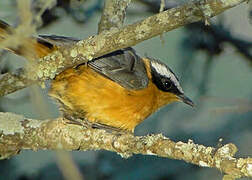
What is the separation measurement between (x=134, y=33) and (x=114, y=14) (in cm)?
137

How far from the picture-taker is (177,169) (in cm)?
563

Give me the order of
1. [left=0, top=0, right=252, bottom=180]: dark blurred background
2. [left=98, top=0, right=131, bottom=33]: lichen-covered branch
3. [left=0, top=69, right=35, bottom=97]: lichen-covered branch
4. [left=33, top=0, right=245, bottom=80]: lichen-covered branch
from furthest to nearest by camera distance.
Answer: [left=0, top=0, right=252, bottom=180]: dark blurred background
[left=98, top=0, right=131, bottom=33]: lichen-covered branch
[left=0, top=69, right=35, bottom=97]: lichen-covered branch
[left=33, top=0, right=245, bottom=80]: lichen-covered branch

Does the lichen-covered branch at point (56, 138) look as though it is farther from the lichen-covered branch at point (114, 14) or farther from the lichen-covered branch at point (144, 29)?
the lichen-covered branch at point (114, 14)

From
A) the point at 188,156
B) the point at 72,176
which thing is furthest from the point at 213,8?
the point at 72,176

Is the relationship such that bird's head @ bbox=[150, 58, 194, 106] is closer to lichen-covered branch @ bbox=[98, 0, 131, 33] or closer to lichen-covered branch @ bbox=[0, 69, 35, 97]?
lichen-covered branch @ bbox=[98, 0, 131, 33]

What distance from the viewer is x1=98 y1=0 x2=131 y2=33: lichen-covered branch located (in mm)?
4438

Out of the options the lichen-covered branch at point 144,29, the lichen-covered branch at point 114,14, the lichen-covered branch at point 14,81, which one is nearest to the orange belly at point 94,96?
the lichen-covered branch at point 114,14

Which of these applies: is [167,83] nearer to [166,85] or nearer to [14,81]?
[166,85]

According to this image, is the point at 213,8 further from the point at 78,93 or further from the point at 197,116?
the point at 197,116

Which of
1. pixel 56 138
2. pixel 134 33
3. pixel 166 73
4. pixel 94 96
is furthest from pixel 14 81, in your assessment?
pixel 166 73

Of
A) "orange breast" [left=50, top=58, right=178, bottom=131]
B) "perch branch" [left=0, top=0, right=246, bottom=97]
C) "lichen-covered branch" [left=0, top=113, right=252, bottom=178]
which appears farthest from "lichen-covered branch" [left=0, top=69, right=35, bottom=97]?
"orange breast" [left=50, top=58, right=178, bottom=131]

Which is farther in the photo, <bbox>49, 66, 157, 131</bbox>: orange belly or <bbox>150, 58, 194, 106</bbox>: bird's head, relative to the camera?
<bbox>150, 58, 194, 106</bbox>: bird's head

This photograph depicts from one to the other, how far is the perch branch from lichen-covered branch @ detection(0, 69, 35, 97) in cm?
9

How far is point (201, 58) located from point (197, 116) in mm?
584
